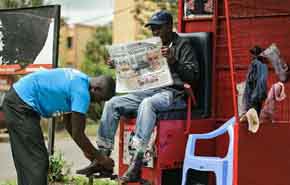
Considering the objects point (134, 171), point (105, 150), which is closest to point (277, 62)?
point (134, 171)

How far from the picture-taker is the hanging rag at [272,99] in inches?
232

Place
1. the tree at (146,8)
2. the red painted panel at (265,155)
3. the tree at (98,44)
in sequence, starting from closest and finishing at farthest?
the red painted panel at (265,155)
the tree at (146,8)
the tree at (98,44)

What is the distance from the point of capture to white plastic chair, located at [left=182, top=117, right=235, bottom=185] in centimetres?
561

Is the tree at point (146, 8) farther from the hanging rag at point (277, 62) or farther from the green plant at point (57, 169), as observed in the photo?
the hanging rag at point (277, 62)

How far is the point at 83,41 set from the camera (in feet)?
192

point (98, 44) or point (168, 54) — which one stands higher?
point (168, 54)

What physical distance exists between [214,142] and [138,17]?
1669 centimetres

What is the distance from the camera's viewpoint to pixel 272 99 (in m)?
6.05

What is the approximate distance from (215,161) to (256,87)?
29.2 inches

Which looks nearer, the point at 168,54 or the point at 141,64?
the point at 168,54

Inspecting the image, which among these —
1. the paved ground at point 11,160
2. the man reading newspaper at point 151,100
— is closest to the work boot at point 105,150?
the man reading newspaper at point 151,100

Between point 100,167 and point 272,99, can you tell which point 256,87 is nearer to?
point 272,99

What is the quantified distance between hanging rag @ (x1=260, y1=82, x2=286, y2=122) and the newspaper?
908 mm

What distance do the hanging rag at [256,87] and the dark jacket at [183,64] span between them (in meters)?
0.74
